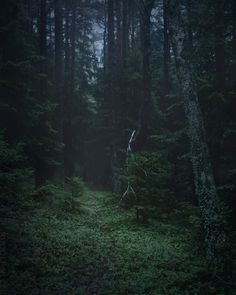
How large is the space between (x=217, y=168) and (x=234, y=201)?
89.6 inches

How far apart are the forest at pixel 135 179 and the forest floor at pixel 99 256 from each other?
41 mm

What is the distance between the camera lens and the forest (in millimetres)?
10438

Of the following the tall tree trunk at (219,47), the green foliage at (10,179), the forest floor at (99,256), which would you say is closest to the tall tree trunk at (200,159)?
the forest floor at (99,256)

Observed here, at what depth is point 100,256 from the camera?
12234mm

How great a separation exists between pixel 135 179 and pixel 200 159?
210 inches

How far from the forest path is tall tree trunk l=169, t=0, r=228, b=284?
0.77 m

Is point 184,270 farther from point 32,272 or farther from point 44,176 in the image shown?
point 44,176

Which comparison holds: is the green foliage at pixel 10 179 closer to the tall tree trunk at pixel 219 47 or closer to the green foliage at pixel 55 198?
the green foliage at pixel 55 198

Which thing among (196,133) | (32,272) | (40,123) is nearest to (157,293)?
(32,272)

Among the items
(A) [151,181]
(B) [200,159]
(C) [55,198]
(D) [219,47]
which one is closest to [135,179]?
(A) [151,181]

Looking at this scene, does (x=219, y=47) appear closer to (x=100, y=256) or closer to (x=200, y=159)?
(x=200, y=159)

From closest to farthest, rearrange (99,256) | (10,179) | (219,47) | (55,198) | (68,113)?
(10,179) → (99,256) → (219,47) → (55,198) → (68,113)

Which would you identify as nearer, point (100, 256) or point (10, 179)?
point (10, 179)

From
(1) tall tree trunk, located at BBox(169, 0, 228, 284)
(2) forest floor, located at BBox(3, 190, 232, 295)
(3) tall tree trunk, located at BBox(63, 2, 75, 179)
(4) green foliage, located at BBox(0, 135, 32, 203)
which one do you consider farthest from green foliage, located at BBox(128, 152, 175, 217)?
(3) tall tree trunk, located at BBox(63, 2, 75, 179)
